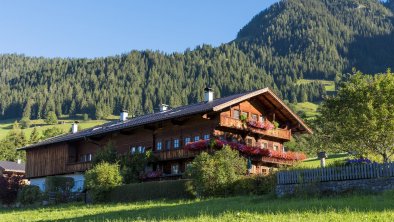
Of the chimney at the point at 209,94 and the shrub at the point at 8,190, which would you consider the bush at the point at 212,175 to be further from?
the shrub at the point at 8,190

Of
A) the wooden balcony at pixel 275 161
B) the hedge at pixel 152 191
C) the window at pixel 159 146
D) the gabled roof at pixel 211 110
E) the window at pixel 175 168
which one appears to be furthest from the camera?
the window at pixel 159 146

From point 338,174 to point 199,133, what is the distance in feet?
68.2

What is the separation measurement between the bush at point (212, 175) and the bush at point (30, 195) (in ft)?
66.2

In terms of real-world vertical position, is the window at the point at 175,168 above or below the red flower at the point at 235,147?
below

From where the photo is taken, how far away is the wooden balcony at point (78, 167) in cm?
4866

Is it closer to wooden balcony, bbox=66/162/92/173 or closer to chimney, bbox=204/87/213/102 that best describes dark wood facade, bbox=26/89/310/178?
wooden balcony, bbox=66/162/92/173

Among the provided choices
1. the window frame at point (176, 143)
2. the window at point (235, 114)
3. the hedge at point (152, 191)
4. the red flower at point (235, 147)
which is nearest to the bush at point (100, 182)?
the hedge at point (152, 191)

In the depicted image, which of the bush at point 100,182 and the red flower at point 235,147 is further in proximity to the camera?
the red flower at point 235,147

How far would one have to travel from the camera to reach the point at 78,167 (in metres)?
50.5

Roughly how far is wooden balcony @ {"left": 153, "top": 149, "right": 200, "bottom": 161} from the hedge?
24.9 feet

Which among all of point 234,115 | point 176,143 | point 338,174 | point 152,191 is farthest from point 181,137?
point 338,174

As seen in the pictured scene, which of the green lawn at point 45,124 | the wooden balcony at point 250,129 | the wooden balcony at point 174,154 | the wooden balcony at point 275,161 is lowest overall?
the wooden balcony at point 275,161

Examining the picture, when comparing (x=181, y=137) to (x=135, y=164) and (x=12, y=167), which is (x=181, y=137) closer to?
(x=135, y=164)

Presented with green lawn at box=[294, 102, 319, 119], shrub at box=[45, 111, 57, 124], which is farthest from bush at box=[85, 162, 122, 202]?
shrub at box=[45, 111, 57, 124]
